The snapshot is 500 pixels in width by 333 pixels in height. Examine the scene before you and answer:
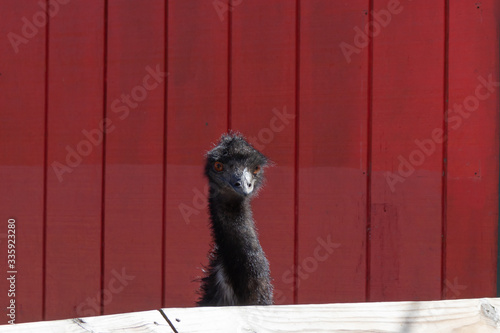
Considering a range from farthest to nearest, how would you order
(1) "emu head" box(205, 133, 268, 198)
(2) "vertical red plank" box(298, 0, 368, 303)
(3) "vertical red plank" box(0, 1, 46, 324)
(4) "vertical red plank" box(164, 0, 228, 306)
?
(3) "vertical red plank" box(0, 1, 46, 324) → (4) "vertical red plank" box(164, 0, 228, 306) → (2) "vertical red plank" box(298, 0, 368, 303) → (1) "emu head" box(205, 133, 268, 198)

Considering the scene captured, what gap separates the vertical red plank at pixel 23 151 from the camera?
10.4ft

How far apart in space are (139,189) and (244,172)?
975 millimetres

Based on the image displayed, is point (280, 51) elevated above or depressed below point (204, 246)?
above

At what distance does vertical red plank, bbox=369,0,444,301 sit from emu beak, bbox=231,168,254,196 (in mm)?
891

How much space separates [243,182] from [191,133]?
0.87m

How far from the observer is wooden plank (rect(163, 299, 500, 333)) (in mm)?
965

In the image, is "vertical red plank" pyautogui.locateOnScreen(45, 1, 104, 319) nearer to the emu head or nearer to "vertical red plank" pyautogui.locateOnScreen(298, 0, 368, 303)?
the emu head

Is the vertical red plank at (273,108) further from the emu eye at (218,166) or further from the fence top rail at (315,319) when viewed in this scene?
the fence top rail at (315,319)

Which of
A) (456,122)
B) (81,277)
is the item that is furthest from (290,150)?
(81,277)

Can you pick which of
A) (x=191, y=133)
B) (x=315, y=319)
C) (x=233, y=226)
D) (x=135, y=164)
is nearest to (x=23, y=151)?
(x=135, y=164)

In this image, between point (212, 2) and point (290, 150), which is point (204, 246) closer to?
point (290, 150)

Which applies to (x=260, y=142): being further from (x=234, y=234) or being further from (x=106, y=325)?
(x=106, y=325)

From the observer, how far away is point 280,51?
3006 mm

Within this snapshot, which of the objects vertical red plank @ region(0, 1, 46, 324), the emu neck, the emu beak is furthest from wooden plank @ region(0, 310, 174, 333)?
vertical red plank @ region(0, 1, 46, 324)
